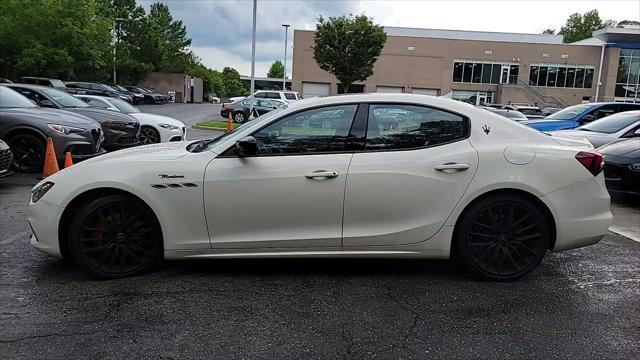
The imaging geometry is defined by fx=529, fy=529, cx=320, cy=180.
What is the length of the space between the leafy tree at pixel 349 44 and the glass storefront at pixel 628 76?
122 feet

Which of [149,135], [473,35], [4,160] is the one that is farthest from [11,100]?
[473,35]

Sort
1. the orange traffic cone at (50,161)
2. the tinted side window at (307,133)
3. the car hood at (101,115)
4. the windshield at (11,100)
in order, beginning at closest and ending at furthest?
the tinted side window at (307,133)
the orange traffic cone at (50,161)
the windshield at (11,100)
the car hood at (101,115)

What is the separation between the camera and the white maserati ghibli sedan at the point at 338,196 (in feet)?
13.6

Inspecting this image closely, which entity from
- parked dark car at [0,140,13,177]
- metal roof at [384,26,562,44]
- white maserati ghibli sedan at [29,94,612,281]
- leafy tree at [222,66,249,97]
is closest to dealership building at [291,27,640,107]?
metal roof at [384,26,562,44]

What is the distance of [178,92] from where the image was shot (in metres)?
63.0

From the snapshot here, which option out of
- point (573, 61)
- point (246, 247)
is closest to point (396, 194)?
point (246, 247)

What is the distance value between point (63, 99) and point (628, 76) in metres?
61.8

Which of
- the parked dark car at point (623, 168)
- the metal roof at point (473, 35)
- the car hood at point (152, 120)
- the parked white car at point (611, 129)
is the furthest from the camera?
the metal roof at point (473, 35)

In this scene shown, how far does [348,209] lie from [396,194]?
15.6 inches

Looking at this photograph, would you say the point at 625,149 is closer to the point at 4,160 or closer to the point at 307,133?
the point at 307,133

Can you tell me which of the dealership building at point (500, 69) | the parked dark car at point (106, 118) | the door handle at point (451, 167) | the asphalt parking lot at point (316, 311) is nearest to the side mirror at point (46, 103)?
the parked dark car at point (106, 118)

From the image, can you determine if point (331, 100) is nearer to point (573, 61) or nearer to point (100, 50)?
point (100, 50)

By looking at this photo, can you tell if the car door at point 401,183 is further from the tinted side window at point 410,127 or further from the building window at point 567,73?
the building window at point 567,73

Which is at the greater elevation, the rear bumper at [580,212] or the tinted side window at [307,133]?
the tinted side window at [307,133]
